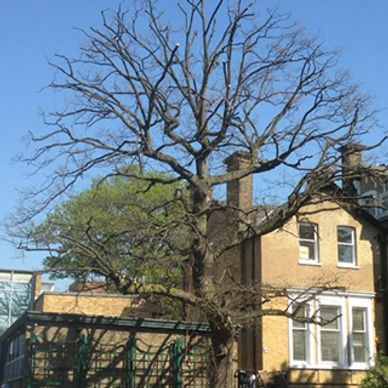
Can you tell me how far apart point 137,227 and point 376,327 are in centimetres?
1451

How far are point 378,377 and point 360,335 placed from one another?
6277 mm

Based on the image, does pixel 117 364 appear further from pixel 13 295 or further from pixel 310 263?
pixel 13 295

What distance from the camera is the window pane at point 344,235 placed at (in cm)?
3142

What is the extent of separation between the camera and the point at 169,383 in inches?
961

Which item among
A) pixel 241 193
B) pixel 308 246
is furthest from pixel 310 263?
pixel 241 193

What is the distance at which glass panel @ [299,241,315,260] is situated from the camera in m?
30.5

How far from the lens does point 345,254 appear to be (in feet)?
103

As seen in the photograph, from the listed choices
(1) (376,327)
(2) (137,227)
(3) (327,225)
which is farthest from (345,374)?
(2) (137,227)

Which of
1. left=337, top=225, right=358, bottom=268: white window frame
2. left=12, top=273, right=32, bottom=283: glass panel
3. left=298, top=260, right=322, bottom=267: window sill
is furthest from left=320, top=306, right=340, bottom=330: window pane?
left=12, top=273, right=32, bottom=283: glass panel

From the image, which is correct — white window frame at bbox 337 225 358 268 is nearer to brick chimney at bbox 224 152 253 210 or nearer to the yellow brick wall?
brick chimney at bbox 224 152 253 210

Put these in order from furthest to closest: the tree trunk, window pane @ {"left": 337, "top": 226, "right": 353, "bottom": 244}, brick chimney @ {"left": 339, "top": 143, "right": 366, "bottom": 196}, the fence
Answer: window pane @ {"left": 337, "top": 226, "right": 353, "bottom": 244} < the fence < brick chimney @ {"left": 339, "top": 143, "right": 366, "bottom": 196} < the tree trunk

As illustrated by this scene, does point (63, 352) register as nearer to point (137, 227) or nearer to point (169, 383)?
point (169, 383)

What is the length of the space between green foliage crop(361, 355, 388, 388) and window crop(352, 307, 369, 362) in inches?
196

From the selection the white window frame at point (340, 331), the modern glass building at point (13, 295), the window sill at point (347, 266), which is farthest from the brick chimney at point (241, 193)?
the modern glass building at point (13, 295)
